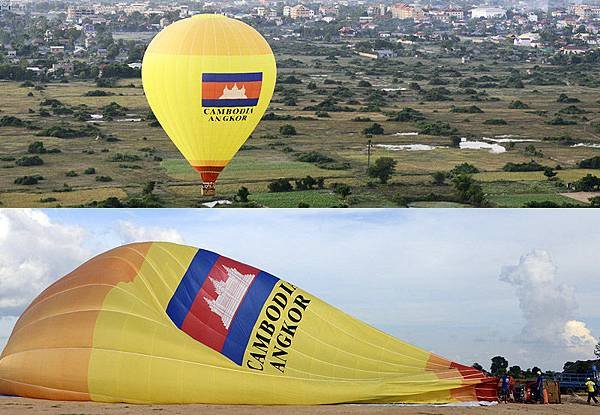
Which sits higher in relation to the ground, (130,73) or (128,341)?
(128,341)

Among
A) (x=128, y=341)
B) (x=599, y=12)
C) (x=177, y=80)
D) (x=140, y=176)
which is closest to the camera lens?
(x=128, y=341)

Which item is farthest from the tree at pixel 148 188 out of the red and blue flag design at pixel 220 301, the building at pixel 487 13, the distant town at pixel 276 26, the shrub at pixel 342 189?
the building at pixel 487 13

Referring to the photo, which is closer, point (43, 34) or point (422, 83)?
point (422, 83)

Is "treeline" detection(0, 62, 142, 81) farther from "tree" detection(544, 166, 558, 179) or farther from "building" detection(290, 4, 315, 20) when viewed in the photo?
"building" detection(290, 4, 315, 20)

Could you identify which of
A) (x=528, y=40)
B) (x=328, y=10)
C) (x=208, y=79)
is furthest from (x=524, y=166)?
(x=328, y=10)

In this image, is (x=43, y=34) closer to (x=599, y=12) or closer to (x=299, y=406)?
(x=599, y=12)

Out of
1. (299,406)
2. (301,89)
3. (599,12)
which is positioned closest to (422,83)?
(301,89)

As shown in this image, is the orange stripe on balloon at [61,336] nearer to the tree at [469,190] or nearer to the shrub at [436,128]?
the tree at [469,190]
